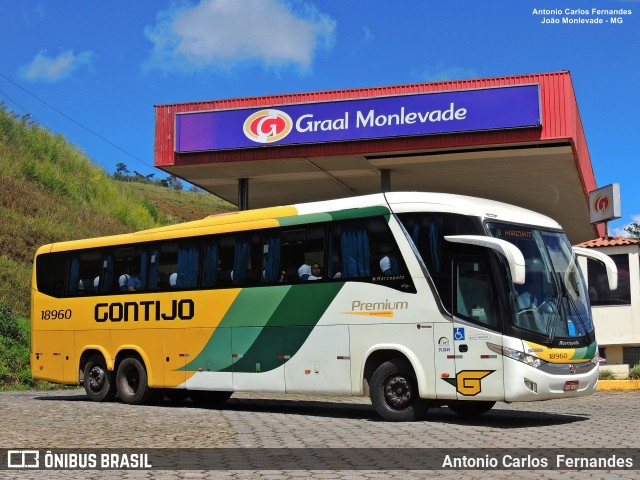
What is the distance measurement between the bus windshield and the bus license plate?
0.67m

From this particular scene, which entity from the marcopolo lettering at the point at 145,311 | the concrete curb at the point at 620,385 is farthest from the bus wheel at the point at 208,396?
the concrete curb at the point at 620,385

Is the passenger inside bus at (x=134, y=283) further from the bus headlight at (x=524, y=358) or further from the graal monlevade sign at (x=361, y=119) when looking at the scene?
the bus headlight at (x=524, y=358)

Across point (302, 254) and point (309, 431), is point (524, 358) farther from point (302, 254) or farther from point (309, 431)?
point (302, 254)

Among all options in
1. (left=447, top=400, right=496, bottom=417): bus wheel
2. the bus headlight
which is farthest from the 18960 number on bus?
the bus headlight

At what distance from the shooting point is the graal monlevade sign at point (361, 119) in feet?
69.4

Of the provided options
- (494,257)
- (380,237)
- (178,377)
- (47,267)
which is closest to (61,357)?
(47,267)

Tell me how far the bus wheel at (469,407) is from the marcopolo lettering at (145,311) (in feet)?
17.7

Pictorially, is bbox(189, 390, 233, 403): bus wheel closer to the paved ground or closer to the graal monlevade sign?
the paved ground

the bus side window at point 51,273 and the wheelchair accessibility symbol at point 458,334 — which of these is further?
the bus side window at point 51,273

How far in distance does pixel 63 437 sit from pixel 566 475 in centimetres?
638

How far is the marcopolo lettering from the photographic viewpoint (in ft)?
60.4

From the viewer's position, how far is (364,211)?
15.6 meters

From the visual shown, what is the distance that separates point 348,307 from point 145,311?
5.40 meters

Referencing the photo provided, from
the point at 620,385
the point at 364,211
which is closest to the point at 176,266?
the point at 364,211
